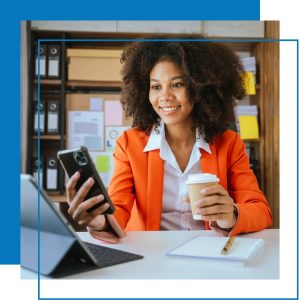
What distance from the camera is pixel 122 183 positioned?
1254 millimetres

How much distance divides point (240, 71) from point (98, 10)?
0.45 meters

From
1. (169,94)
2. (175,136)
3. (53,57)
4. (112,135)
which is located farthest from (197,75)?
(53,57)

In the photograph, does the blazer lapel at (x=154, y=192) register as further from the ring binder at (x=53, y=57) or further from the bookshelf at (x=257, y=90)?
the ring binder at (x=53, y=57)

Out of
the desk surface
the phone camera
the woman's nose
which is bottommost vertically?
the desk surface

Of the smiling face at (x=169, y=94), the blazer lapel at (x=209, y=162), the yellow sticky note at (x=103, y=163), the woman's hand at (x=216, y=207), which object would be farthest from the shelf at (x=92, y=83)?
the woman's hand at (x=216, y=207)

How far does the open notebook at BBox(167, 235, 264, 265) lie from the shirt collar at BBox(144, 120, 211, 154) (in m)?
0.32

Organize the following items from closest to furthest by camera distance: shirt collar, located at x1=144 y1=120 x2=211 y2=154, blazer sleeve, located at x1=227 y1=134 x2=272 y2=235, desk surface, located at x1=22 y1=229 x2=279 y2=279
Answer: desk surface, located at x1=22 y1=229 x2=279 y2=279
blazer sleeve, located at x1=227 y1=134 x2=272 y2=235
shirt collar, located at x1=144 y1=120 x2=211 y2=154

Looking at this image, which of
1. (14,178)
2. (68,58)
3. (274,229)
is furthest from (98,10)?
(274,229)

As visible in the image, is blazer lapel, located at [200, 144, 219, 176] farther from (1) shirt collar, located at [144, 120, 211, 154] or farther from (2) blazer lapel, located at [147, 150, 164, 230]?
(2) blazer lapel, located at [147, 150, 164, 230]

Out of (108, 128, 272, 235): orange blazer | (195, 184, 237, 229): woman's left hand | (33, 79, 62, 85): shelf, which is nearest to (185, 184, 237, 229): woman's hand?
(195, 184, 237, 229): woman's left hand

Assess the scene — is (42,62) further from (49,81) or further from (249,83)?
(249,83)

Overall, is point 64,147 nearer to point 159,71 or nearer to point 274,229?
point 159,71

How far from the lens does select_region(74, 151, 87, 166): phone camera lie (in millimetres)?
958

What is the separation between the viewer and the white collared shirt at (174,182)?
121 centimetres
